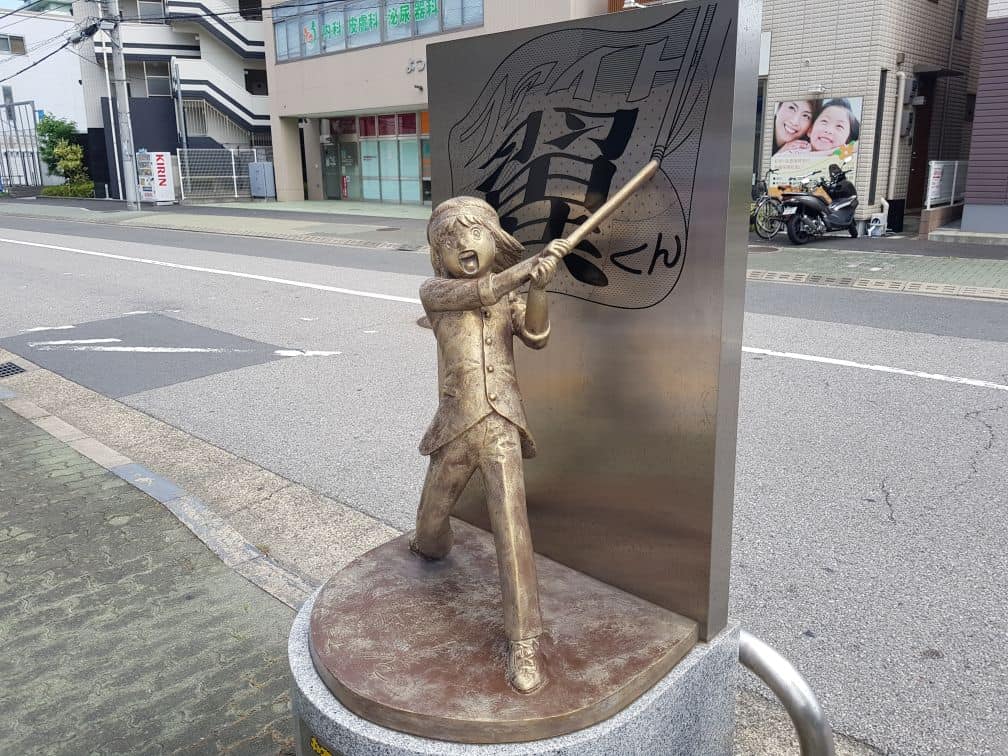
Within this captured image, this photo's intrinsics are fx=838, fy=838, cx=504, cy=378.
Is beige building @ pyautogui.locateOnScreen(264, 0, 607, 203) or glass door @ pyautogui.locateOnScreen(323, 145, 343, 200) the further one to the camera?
glass door @ pyautogui.locateOnScreen(323, 145, 343, 200)

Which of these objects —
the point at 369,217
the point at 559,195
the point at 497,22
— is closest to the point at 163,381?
the point at 559,195

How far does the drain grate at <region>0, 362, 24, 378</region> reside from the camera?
7.38m

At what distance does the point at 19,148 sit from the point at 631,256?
4659 centimetres

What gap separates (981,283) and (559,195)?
32.8 feet

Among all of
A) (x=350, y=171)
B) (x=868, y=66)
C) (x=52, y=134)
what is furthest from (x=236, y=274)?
(x=52, y=134)

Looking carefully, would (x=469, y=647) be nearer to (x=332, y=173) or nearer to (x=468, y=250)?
(x=468, y=250)

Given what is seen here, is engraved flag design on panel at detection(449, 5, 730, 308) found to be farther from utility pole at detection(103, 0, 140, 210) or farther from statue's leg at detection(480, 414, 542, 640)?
utility pole at detection(103, 0, 140, 210)

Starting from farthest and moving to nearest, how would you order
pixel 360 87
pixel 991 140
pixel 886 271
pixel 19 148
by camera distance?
pixel 19 148, pixel 360 87, pixel 991 140, pixel 886 271

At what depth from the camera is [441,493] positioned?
7.93 ft

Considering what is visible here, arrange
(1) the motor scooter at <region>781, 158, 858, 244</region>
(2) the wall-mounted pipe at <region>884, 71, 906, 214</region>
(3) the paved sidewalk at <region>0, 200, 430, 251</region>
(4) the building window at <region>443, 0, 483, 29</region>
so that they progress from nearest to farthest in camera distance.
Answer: (1) the motor scooter at <region>781, 158, 858, 244</region>, (2) the wall-mounted pipe at <region>884, 71, 906, 214</region>, (3) the paved sidewalk at <region>0, 200, 430, 251</region>, (4) the building window at <region>443, 0, 483, 29</region>

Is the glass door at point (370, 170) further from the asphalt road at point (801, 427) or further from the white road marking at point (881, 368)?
the white road marking at point (881, 368)

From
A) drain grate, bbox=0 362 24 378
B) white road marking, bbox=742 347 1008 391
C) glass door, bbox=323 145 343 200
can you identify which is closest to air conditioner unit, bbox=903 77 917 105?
white road marking, bbox=742 347 1008 391

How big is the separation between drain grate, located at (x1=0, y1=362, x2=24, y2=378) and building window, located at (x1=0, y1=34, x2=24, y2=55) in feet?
150

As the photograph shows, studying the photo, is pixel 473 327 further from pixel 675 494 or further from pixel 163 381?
pixel 163 381
